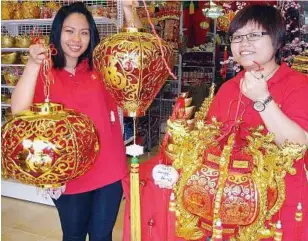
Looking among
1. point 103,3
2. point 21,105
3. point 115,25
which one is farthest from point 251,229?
point 103,3

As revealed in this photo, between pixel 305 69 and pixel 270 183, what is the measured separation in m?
1.24

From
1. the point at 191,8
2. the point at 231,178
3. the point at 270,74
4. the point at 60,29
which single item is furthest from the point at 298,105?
the point at 191,8

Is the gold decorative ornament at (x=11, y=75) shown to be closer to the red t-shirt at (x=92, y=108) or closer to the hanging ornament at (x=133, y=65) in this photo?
the red t-shirt at (x=92, y=108)

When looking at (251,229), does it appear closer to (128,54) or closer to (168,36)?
(128,54)

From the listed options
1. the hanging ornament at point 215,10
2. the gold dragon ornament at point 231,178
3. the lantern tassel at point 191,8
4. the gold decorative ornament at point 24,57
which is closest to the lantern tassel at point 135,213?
the gold dragon ornament at point 231,178

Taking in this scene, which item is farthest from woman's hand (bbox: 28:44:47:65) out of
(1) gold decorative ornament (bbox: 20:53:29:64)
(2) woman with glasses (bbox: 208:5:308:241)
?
(1) gold decorative ornament (bbox: 20:53:29:64)

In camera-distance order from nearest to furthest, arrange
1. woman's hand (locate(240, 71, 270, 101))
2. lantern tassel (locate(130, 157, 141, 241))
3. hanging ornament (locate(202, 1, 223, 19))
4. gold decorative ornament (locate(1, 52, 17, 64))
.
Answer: woman's hand (locate(240, 71, 270, 101)), lantern tassel (locate(130, 157, 141, 241)), gold decorative ornament (locate(1, 52, 17, 64)), hanging ornament (locate(202, 1, 223, 19))

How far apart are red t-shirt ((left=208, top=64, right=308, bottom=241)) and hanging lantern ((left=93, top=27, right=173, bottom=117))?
23cm

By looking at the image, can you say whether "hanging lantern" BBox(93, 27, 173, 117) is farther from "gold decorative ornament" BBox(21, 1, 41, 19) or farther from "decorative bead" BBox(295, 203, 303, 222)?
"gold decorative ornament" BBox(21, 1, 41, 19)

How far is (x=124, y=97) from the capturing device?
1.05m

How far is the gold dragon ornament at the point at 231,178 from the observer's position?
0.86 m

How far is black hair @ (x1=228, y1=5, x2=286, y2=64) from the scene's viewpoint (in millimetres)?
984

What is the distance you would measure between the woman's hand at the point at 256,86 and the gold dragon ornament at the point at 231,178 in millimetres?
91

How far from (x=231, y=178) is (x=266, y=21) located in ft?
1.40
